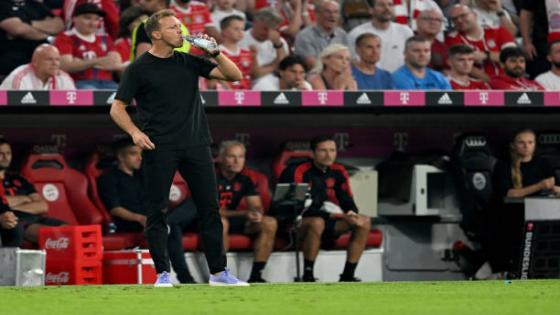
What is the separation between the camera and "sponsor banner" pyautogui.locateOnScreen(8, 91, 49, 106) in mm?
12367

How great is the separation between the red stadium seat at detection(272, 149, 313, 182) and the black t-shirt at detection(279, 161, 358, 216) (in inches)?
12.4

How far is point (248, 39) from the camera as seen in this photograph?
14.7m

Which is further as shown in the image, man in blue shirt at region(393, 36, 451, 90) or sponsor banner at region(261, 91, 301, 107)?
man in blue shirt at region(393, 36, 451, 90)

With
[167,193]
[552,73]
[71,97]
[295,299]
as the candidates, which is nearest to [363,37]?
[552,73]

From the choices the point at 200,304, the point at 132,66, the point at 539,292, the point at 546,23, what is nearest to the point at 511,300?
the point at 539,292

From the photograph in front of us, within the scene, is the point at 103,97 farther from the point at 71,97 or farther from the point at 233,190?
the point at 233,190

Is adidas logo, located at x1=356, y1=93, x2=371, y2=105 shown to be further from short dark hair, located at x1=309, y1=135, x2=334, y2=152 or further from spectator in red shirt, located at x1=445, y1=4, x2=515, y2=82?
spectator in red shirt, located at x1=445, y1=4, x2=515, y2=82

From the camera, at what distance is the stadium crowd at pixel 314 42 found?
13.3 meters

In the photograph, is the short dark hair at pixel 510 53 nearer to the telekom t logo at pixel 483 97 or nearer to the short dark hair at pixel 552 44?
the short dark hair at pixel 552 44

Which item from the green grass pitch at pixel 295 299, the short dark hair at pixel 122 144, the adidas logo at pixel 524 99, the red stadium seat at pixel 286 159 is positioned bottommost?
the green grass pitch at pixel 295 299

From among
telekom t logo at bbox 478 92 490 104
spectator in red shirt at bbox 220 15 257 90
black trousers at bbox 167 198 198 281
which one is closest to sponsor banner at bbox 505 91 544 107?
telekom t logo at bbox 478 92 490 104

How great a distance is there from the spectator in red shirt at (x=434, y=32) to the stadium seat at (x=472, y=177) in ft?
4.19

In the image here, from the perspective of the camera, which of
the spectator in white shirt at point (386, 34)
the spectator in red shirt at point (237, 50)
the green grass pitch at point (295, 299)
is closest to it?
the green grass pitch at point (295, 299)

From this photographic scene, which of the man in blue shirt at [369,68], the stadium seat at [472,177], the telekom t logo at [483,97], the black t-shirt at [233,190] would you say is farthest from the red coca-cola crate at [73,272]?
the telekom t logo at [483,97]
